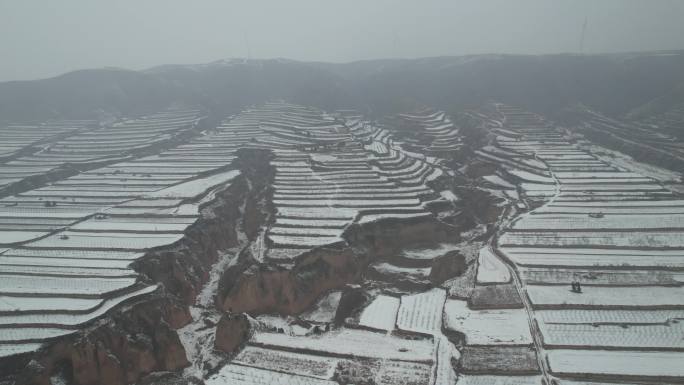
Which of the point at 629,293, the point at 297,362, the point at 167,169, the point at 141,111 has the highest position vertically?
the point at 141,111

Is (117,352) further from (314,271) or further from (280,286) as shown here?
(314,271)

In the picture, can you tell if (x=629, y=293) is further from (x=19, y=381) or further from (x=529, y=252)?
(x=19, y=381)

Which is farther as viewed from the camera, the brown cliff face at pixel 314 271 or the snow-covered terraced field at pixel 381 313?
the brown cliff face at pixel 314 271

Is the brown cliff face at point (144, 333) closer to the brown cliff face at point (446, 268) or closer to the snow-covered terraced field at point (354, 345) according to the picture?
the snow-covered terraced field at point (354, 345)

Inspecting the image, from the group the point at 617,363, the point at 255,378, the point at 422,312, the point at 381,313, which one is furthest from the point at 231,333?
the point at 617,363

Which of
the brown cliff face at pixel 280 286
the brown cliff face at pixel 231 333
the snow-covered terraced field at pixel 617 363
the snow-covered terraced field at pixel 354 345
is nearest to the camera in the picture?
the snow-covered terraced field at pixel 617 363

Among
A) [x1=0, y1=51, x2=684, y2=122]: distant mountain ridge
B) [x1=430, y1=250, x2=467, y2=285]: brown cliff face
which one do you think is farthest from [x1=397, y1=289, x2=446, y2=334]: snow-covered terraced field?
[x1=0, y1=51, x2=684, y2=122]: distant mountain ridge

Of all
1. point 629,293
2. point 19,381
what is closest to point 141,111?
point 19,381

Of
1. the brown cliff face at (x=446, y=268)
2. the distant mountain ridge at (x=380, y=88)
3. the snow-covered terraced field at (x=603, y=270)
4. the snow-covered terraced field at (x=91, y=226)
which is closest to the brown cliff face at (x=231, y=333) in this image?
the snow-covered terraced field at (x=91, y=226)
